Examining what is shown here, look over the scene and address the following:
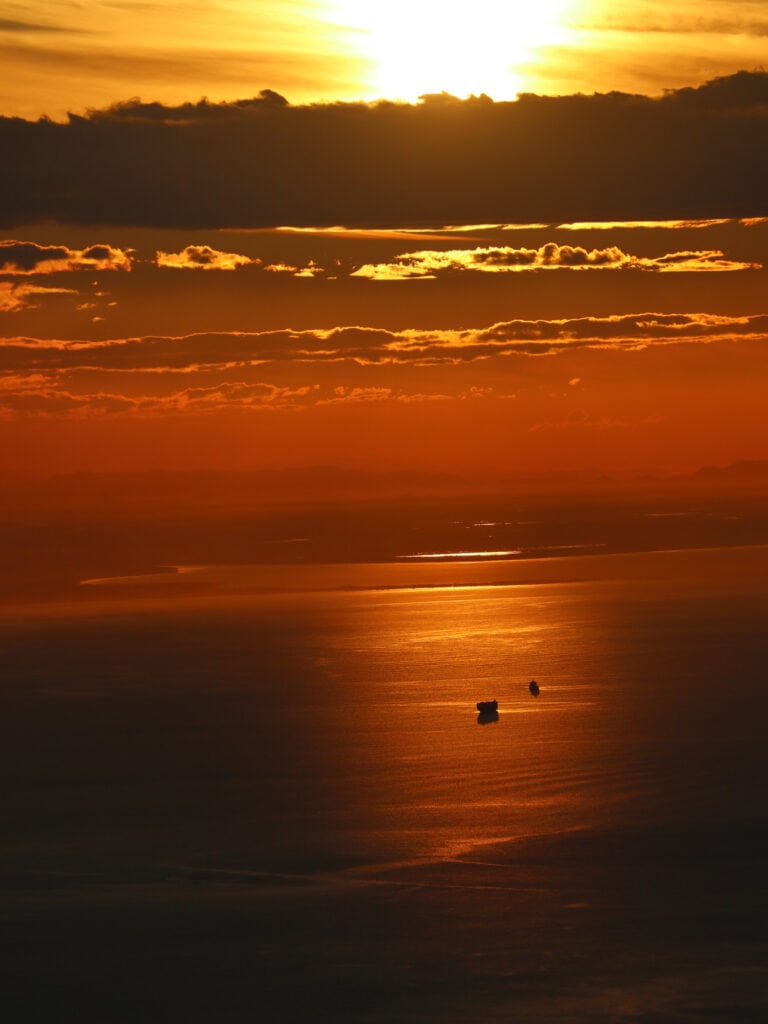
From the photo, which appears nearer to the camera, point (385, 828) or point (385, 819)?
point (385, 828)

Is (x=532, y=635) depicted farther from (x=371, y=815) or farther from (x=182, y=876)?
(x=182, y=876)

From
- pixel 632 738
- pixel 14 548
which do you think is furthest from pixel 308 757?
pixel 14 548

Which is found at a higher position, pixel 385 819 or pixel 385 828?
pixel 385 819
